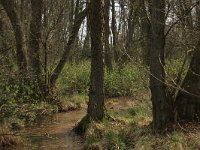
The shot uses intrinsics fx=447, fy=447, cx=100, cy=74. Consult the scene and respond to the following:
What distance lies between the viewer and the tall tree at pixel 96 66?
39.6 ft

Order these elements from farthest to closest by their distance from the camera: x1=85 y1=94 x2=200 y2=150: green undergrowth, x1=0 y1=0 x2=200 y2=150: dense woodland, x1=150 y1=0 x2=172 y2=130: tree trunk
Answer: x1=150 y1=0 x2=172 y2=130: tree trunk → x1=0 y1=0 x2=200 y2=150: dense woodland → x1=85 y1=94 x2=200 y2=150: green undergrowth

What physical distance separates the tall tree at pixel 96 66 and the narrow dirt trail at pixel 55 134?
64cm

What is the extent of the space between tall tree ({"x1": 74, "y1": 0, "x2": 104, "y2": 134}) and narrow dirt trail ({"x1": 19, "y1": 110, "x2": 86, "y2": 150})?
0.64 meters

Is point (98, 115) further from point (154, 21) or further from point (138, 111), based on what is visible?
point (154, 21)

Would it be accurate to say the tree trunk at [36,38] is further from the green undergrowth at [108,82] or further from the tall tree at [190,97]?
the tall tree at [190,97]

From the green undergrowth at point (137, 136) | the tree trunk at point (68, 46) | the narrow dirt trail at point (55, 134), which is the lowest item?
the narrow dirt trail at point (55, 134)

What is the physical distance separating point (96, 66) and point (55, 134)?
225 cm

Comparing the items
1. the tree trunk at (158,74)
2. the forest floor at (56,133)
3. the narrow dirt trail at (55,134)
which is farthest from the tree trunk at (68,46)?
the tree trunk at (158,74)

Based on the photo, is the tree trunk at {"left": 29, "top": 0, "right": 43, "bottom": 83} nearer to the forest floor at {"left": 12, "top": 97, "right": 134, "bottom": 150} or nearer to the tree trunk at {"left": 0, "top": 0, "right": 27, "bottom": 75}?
the tree trunk at {"left": 0, "top": 0, "right": 27, "bottom": 75}

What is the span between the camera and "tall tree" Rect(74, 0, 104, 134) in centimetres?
1208

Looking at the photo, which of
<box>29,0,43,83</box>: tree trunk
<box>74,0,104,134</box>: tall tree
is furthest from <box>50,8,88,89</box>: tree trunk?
<box>74,0,104,134</box>: tall tree

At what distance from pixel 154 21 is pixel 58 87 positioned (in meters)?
9.11

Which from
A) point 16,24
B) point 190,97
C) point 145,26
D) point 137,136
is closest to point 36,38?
point 16,24

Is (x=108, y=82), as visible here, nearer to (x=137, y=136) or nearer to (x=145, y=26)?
(x=145, y=26)
